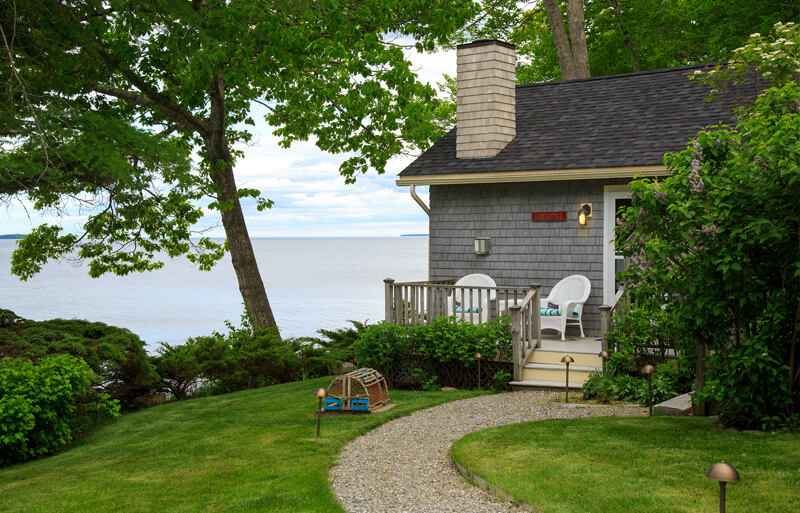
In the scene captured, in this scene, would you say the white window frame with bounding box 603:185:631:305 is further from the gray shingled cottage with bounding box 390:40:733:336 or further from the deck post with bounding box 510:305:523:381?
the deck post with bounding box 510:305:523:381

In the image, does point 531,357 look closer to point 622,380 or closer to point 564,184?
point 622,380

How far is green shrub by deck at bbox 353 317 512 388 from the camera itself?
32.6 feet

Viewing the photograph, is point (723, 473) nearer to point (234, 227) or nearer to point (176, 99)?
point (234, 227)

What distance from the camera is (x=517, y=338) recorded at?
977cm

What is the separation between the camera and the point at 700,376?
6.98 metres

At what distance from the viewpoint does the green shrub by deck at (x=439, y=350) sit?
32.6ft

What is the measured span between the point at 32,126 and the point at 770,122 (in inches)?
347

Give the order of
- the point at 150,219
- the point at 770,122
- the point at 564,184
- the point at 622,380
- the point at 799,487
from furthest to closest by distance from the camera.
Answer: the point at 150,219, the point at 564,184, the point at 622,380, the point at 770,122, the point at 799,487

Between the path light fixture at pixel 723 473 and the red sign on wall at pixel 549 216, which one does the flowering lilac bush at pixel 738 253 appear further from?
the red sign on wall at pixel 549 216

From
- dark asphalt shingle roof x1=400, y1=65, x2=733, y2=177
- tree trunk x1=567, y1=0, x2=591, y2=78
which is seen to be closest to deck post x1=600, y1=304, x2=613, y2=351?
dark asphalt shingle roof x1=400, y1=65, x2=733, y2=177

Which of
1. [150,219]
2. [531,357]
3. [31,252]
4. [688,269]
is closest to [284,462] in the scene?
[688,269]

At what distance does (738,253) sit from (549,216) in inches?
230

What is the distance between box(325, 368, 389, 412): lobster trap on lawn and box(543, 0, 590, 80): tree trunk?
12381mm

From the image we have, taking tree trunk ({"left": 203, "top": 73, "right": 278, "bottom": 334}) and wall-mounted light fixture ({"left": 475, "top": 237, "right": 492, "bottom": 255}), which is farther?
tree trunk ({"left": 203, "top": 73, "right": 278, "bottom": 334})
